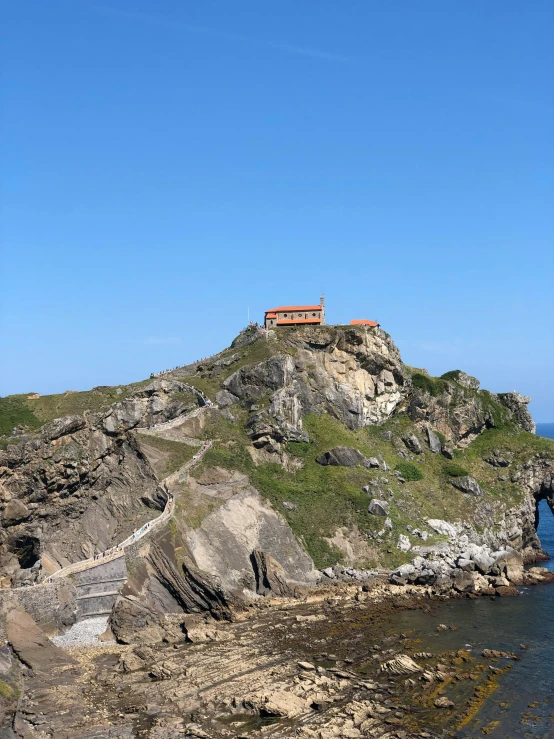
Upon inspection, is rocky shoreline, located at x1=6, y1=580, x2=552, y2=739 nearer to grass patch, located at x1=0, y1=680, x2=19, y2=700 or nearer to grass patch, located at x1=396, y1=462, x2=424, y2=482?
grass patch, located at x1=0, y1=680, x2=19, y2=700

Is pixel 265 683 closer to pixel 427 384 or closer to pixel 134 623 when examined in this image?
pixel 134 623

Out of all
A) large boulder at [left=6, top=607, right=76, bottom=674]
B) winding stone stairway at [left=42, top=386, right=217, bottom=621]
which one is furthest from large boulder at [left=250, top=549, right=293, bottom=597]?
large boulder at [left=6, top=607, right=76, bottom=674]

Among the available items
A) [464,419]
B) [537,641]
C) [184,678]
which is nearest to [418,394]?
[464,419]

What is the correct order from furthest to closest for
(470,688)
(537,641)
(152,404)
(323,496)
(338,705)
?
1. (152,404)
2. (323,496)
3. (537,641)
4. (470,688)
5. (338,705)

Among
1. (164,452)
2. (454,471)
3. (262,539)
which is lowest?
(262,539)

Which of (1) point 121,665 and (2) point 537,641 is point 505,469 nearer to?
(2) point 537,641

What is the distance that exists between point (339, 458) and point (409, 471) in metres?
10.5

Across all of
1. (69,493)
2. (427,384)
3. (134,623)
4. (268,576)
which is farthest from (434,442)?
(134,623)

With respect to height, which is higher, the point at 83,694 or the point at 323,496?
the point at 323,496

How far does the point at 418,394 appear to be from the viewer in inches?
3799

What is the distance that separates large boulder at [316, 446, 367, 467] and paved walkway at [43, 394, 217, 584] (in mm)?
15010

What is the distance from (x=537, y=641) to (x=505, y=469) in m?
41.2

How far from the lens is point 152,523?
6331 centimetres

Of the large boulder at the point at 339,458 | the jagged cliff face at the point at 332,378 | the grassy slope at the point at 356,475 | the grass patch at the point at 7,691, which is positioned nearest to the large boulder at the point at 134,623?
the grass patch at the point at 7,691
